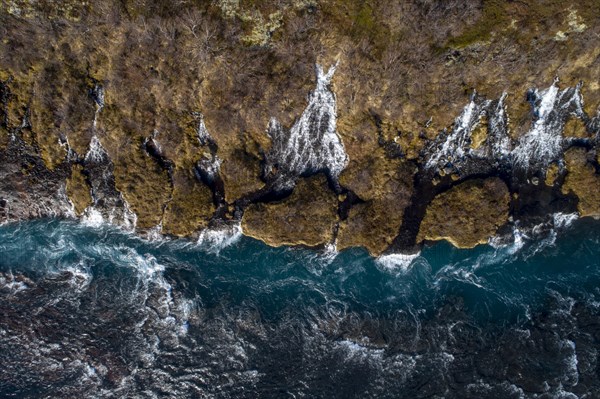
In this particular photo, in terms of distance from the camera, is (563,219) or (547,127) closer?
(547,127)

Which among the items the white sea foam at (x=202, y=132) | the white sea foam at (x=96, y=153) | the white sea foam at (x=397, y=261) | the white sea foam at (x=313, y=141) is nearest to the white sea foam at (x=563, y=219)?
the white sea foam at (x=397, y=261)

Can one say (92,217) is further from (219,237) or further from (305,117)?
(305,117)

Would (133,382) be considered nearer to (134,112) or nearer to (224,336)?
(224,336)

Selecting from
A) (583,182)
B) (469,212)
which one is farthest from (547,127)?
(469,212)

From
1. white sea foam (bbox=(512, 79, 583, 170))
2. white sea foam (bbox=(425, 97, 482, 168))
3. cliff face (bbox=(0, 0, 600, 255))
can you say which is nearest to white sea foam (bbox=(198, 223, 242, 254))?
cliff face (bbox=(0, 0, 600, 255))

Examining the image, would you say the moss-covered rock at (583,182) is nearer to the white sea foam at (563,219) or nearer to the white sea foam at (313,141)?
the white sea foam at (563,219)

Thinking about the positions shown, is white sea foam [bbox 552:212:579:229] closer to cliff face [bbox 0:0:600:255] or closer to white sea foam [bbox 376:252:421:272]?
cliff face [bbox 0:0:600:255]
